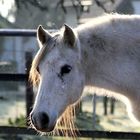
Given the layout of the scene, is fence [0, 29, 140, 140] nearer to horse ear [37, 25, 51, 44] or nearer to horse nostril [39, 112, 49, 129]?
horse ear [37, 25, 51, 44]

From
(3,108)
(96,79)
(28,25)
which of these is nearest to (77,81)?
(96,79)

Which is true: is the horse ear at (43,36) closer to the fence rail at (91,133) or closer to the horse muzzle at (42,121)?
the horse muzzle at (42,121)

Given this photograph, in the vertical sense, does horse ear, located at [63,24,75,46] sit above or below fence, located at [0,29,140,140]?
above

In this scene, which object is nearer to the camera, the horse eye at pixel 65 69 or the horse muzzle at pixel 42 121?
the horse muzzle at pixel 42 121

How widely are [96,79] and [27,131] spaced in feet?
4.61

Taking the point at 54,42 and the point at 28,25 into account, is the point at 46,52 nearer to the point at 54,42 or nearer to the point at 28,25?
the point at 54,42

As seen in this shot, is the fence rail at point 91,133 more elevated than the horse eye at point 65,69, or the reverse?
the horse eye at point 65,69

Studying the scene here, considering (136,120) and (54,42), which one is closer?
(54,42)

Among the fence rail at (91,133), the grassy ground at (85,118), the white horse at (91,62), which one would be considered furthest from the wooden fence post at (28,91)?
the white horse at (91,62)

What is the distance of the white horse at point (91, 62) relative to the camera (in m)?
4.41

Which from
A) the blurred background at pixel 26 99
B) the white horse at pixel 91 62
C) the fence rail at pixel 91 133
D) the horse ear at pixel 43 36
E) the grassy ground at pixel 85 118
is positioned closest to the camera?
the white horse at pixel 91 62

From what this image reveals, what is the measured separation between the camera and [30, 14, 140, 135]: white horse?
4.41m

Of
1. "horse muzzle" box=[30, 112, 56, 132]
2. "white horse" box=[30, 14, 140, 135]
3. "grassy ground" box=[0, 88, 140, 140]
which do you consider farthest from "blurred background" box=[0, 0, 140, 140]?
"horse muzzle" box=[30, 112, 56, 132]

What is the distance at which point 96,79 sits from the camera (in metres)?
4.79
